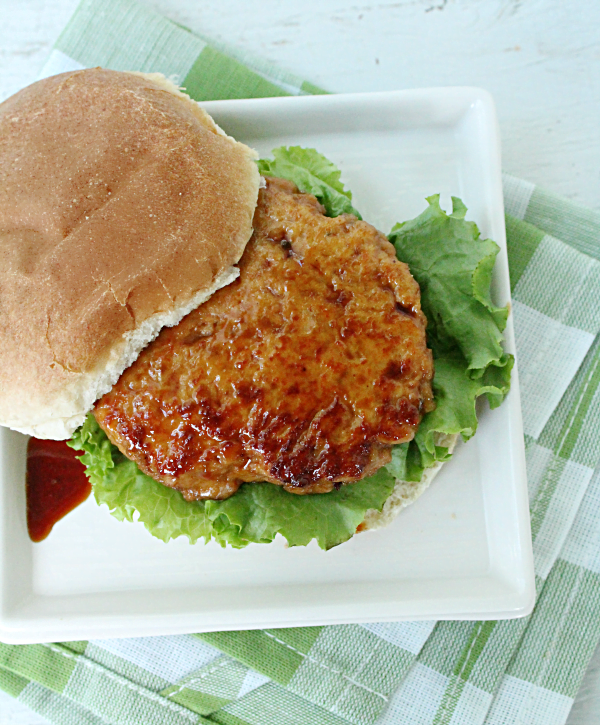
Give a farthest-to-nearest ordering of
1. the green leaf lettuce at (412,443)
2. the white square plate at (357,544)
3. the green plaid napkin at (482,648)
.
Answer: the green plaid napkin at (482,648), the white square plate at (357,544), the green leaf lettuce at (412,443)

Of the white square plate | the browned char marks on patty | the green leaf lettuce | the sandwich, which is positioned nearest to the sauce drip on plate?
the white square plate

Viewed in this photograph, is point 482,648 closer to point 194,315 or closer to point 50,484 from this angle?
point 194,315

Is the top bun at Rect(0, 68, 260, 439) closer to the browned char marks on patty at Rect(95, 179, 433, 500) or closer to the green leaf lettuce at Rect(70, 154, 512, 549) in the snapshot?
the browned char marks on patty at Rect(95, 179, 433, 500)

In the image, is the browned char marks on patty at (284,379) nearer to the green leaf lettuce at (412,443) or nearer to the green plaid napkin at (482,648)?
the green leaf lettuce at (412,443)

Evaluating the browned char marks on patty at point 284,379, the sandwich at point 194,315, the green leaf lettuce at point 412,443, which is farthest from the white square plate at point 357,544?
the browned char marks on patty at point 284,379

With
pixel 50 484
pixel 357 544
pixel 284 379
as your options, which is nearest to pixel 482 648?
pixel 357 544

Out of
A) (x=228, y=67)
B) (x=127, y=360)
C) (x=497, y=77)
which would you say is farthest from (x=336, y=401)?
(x=497, y=77)

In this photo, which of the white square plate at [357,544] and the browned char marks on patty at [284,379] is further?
the white square plate at [357,544]
